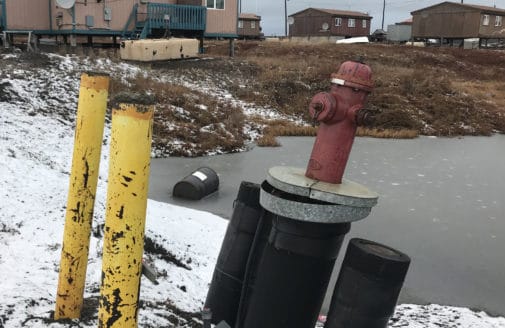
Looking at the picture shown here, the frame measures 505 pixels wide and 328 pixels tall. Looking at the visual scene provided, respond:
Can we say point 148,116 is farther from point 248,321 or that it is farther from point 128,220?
point 248,321

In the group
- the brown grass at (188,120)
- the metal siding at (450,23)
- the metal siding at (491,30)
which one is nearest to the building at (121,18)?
the brown grass at (188,120)

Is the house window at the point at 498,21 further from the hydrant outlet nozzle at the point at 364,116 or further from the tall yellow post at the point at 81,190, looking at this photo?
the tall yellow post at the point at 81,190

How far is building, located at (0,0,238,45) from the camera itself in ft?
51.2

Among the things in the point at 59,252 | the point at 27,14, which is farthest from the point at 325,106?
the point at 27,14

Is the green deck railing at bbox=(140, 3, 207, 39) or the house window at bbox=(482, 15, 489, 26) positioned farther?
the house window at bbox=(482, 15, 489, 26)

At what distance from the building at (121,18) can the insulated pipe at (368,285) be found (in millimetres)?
14772

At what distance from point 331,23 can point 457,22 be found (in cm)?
1291

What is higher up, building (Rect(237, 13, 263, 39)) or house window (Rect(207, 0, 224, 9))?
building (Rect(237, 13, 263, 39))

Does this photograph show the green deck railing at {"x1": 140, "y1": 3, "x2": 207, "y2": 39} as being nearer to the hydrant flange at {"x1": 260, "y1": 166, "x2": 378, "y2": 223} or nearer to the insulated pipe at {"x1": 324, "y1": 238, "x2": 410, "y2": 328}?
the hydrant flange at {"x1": 260, "y1": 166, "x2": 378, "y2": 223}

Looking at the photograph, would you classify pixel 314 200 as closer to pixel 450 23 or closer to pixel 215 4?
pixel 215 4

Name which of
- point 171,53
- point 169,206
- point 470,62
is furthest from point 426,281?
point 470,62

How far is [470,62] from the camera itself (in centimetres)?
2823

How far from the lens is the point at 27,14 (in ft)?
51.5

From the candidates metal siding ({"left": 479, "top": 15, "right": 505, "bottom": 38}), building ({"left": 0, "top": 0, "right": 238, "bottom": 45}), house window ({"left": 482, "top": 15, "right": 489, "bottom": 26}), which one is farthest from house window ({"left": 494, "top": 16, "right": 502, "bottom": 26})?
building ({"left": 0, "top": 0, "right": 238, "bottom": 45})
